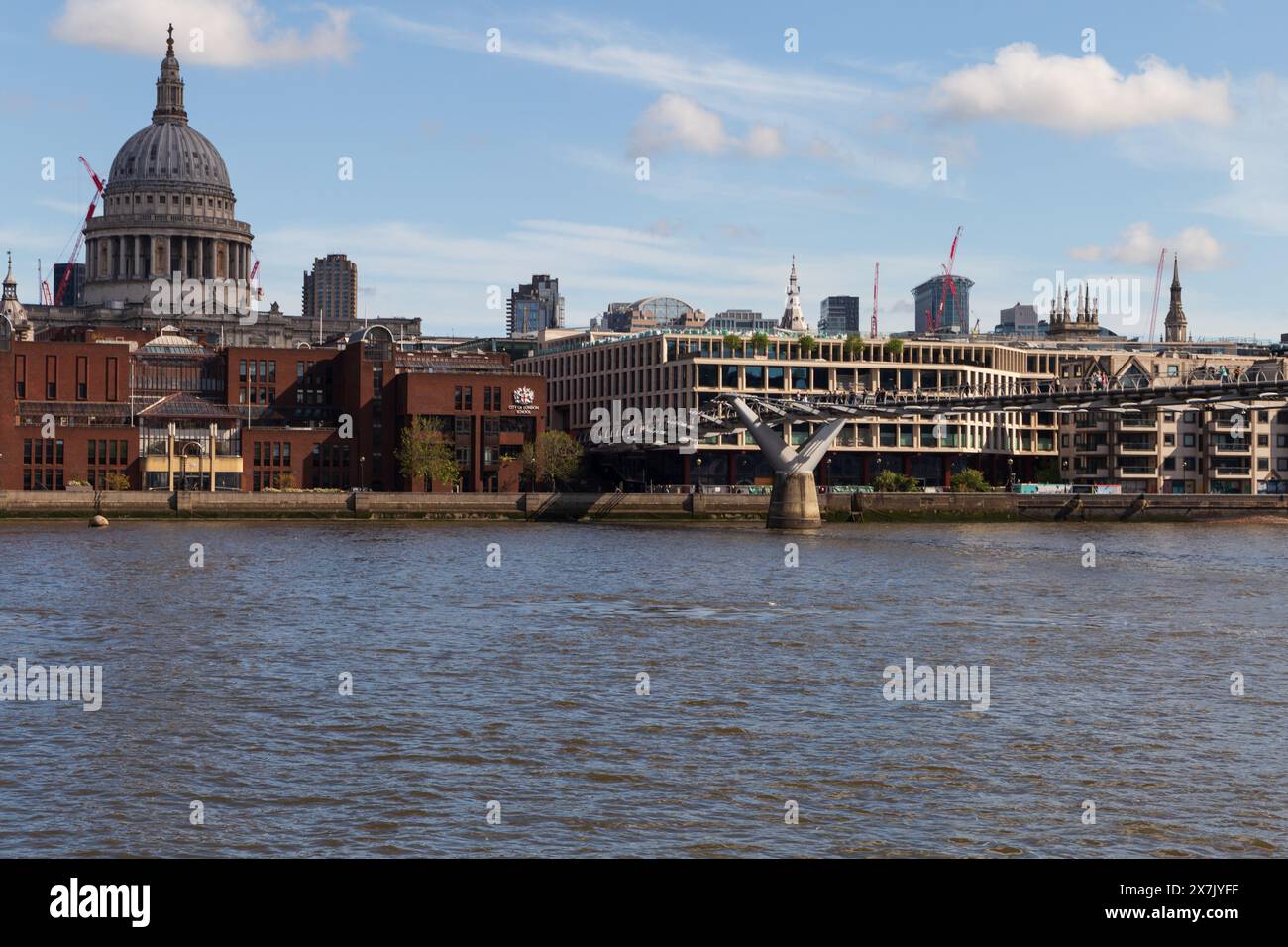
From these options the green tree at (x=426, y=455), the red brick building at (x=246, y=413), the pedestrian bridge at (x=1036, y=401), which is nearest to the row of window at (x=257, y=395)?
the red brick building at (x=246, y=413)

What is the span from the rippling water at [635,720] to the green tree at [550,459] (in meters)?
71.0

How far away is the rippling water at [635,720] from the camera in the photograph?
71.1 ft

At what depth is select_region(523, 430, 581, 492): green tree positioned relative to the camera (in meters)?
136

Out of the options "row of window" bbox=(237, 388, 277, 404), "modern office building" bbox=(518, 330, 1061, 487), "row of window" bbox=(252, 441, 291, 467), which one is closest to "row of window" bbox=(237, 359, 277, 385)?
"row of window" bbox=(237, 388, 277, 404)

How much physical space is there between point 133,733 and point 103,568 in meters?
40.6

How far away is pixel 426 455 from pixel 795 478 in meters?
32.9

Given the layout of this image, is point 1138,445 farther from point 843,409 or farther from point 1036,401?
point 843,409

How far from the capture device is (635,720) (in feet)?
98.7

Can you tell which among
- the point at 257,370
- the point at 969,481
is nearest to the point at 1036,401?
the point at 969,481
